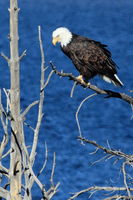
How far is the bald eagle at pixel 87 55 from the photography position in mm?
7402

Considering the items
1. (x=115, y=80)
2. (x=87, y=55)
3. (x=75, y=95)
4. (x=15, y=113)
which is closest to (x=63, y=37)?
(x=87, y=55)

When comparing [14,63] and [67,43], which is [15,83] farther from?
[67,43]

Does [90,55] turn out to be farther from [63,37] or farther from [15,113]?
[15,113]

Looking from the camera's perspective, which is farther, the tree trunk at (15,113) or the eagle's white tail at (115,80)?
the eagle's white tail at (115,80)

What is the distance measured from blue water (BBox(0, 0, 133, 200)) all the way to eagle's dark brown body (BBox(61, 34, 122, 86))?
33.3 inches

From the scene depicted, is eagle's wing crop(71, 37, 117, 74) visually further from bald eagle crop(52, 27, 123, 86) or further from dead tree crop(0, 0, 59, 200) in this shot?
dead tree crop(0, 0, 59, 200)

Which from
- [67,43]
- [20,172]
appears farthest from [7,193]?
[67,43]

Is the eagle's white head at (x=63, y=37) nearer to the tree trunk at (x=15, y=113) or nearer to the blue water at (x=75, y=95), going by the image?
the blue water at (x=75, y=95)

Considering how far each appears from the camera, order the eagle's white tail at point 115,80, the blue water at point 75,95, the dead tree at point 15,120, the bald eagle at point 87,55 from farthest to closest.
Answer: the blue water at point 75,95, the bald eagle at point 87,55, the eagle's white tail at point 115,80, the dead tree at point 15,120

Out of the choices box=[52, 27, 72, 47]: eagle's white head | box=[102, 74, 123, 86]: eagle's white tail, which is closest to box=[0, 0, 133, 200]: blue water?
box=[102, 74, 123, 86]: eagle's white tail

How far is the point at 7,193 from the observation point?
Result: 17.0 feet

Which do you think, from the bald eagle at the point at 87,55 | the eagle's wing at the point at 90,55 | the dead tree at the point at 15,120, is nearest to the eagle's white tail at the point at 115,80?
the bald eagle at the point at 87,55

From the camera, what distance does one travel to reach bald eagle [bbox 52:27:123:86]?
24.3 ft

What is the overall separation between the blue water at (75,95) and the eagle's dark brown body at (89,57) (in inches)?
33.3
